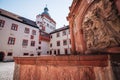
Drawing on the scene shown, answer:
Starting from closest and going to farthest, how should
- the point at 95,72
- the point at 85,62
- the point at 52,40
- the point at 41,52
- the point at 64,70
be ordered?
the point at 95,72 < the point at 85,62 < the point at 64,70 < the point at 41,52 < the point at 52,40

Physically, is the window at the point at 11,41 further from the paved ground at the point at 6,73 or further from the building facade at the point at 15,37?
the paved ground at the point at 6,73

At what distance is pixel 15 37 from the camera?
20.5m

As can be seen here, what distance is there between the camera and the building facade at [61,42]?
24.8 m

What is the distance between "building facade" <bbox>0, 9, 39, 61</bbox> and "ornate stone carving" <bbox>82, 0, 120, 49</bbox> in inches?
769

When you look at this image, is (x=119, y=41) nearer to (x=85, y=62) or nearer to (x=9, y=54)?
(x=85, y=62)

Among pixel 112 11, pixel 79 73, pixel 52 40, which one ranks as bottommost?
pixel 79 73

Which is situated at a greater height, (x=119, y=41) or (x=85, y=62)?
(x=119, y=41)

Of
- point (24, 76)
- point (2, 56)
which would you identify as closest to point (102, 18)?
point (24, 76)

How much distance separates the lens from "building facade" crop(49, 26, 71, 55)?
24.8 metres

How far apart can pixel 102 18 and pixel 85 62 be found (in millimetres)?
2976

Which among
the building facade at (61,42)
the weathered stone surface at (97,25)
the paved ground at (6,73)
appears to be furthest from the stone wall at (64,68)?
the building facade at (61,42)

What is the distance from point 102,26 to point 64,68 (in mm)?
2922

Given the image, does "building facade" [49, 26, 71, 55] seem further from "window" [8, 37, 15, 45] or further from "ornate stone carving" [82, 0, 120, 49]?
"ornate stone carving" [82, 0, 120, 49]

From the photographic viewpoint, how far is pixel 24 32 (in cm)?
2275
